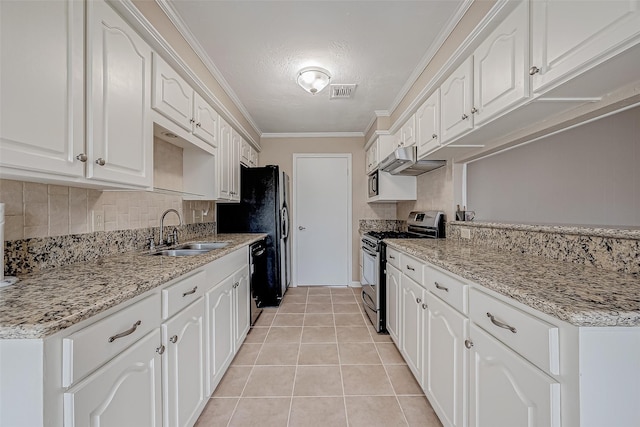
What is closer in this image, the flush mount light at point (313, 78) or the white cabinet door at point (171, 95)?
the white cabinet door at point (171, 95)

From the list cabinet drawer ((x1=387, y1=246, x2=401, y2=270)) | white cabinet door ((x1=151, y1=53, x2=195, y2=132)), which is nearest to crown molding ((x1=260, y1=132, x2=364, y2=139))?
white cabinet door ((x1=151, y1=53, x2=195, y2=132))

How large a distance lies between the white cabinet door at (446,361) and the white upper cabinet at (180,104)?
1958 mm

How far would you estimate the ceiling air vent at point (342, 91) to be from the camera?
107 inches

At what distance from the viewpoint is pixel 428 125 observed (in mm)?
2240

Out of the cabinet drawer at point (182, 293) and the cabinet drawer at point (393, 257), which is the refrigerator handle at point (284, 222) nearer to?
the cabinet drawer at point (393, 257)

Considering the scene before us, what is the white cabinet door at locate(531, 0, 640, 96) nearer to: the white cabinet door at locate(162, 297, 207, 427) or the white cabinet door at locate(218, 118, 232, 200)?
the white cabinet door at locate(162, 297, 207, 427)

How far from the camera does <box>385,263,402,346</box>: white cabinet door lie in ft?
7.18

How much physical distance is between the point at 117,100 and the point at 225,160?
150 centimetres

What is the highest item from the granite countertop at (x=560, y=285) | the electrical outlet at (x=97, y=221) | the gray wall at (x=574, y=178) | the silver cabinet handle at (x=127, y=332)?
the gray wall at (x=574, y=178)

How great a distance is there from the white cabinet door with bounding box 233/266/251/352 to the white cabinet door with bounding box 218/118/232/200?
82cm

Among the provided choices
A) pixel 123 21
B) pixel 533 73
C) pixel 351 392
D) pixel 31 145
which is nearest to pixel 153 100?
pixel 123 21

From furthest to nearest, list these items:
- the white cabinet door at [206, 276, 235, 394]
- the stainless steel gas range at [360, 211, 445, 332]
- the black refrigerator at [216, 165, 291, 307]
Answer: the black refrigerator at [216, 165, 291, 307]
the stainless steel gas range at [360, 211, 445, 332]
the white cabinet door at [206, 276, 235, 394]

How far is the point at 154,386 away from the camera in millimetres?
1067

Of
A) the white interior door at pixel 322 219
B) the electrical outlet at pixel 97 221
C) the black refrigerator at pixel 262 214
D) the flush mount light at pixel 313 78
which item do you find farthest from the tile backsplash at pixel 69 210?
the white interior door at pixel 322 219
